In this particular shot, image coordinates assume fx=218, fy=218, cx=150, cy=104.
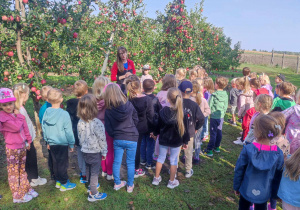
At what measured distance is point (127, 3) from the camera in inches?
327

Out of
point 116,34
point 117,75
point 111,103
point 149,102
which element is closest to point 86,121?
point 111,103

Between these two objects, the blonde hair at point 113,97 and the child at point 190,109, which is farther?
the child at point 190,109

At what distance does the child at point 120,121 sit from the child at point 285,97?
8.96 feet

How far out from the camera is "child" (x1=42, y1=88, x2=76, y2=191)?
3.24 meters

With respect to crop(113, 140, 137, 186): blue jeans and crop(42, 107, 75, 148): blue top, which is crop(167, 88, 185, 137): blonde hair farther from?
crop(42, 107, 75, 148): blue top

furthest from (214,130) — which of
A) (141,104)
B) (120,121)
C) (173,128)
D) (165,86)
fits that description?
(120,121)

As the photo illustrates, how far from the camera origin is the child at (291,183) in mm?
2199

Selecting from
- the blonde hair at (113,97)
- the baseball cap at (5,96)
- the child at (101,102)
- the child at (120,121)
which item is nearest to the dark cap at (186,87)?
the child at (120,121)

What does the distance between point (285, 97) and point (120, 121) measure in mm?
3090

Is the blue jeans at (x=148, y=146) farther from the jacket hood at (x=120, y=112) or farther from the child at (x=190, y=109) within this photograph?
the jacket hood at (x=120, y=112)

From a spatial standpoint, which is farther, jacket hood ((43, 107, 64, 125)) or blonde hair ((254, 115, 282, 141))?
jacket hood ((43, 107, 64, 125))

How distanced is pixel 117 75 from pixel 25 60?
2088 mm

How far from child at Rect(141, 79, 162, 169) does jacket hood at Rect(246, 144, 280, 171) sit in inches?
65.0

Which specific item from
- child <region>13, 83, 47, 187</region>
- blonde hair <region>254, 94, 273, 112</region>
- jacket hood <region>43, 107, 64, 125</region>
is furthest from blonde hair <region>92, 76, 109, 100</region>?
blonde hair <region>254, 94, 273, 112</region>
